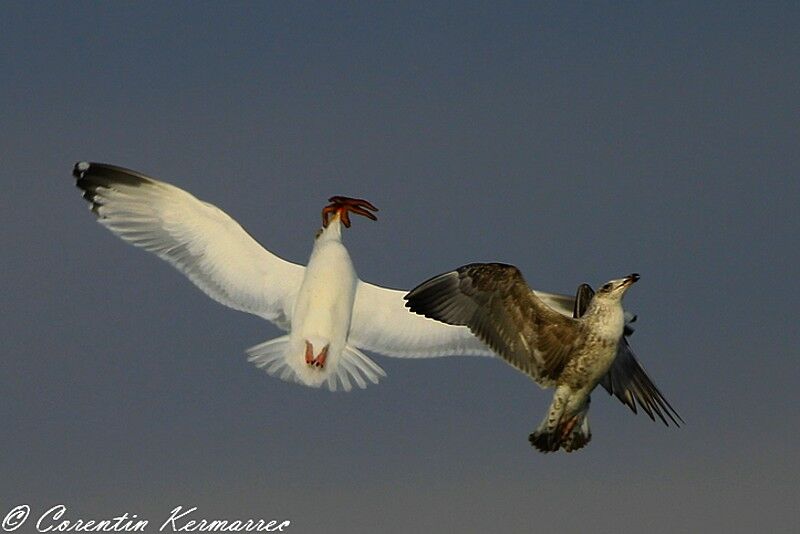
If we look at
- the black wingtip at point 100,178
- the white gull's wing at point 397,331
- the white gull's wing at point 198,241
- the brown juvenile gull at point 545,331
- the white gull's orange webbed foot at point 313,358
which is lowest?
the brown juvenile gull at point 545,331

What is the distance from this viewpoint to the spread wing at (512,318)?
49.5ft

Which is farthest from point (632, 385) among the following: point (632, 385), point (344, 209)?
point (344, 209)

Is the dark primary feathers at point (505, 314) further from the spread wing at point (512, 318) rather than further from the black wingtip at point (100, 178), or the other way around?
the black wingtip at point (100, 178)

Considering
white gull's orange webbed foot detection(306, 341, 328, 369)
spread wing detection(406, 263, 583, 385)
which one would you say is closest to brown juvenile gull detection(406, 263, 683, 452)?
spread wing detection(406, 263, 583, 385)

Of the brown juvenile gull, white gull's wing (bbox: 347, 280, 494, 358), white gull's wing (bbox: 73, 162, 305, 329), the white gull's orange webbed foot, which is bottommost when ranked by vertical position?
the brown juvenile gull

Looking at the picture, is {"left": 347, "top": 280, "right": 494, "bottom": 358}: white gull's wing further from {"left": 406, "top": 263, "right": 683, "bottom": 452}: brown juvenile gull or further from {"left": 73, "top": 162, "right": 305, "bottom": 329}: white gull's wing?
{"left": 406, "top": 263, "right": 683, "bottom": 452}: brown juvenile gull

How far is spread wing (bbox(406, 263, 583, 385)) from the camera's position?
15.1m

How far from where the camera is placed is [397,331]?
18594mm

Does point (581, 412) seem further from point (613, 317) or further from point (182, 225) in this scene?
point (182, 225)

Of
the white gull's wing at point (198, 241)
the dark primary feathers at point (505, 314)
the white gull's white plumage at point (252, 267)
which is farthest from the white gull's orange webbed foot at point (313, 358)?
the dark primary feathers at point (505, 314)

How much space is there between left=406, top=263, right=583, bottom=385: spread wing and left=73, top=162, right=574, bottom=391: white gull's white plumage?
8.72 feet

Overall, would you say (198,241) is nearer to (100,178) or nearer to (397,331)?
(100,178)

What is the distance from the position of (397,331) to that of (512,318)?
356 cm

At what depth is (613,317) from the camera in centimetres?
1498
